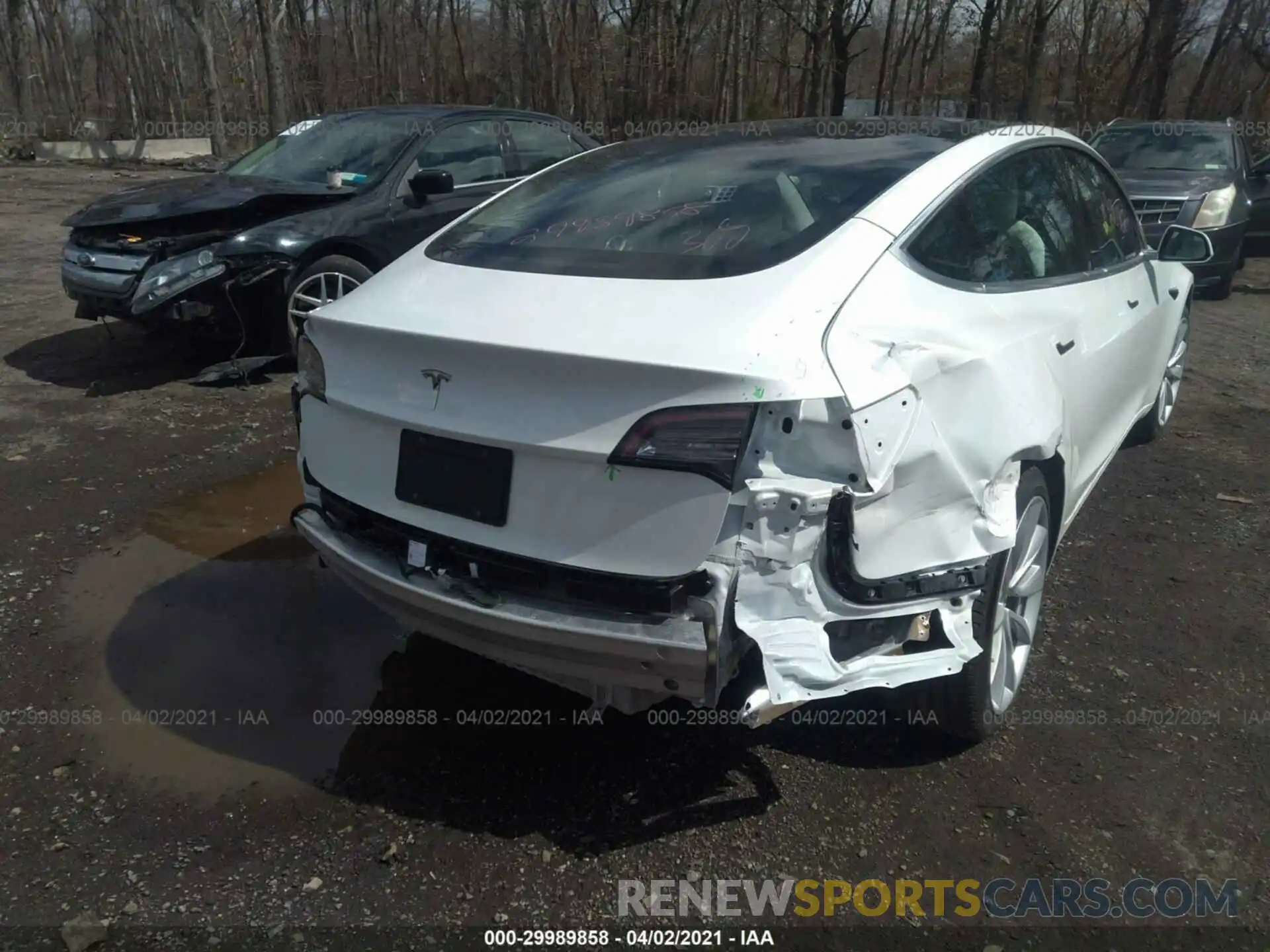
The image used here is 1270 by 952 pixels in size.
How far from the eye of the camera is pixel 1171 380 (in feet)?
18.0

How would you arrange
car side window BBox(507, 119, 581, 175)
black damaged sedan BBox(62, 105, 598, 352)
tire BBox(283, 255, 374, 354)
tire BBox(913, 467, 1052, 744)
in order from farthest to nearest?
car side window BBox(507, 119, 581, 175) < tire BBox(283, 255, 374, 354) < black damaged sedan BBox(62, 105, 598, 352) < tire BBox(913, 467, 1052, 744)

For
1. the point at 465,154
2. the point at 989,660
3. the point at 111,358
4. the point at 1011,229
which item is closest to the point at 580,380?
the point at 989,660

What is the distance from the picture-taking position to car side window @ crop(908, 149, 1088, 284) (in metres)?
2.76

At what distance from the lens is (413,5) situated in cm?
3141

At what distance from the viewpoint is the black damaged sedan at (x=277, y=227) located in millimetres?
5871

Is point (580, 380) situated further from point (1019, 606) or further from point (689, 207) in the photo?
point (1019, 606)

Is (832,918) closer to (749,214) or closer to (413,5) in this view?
(749,214)

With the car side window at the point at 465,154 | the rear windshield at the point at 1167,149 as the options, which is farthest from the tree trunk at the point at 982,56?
the car side window at the point at 465,154

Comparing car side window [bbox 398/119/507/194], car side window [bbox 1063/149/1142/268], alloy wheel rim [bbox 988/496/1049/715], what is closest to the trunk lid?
alloy wheel rim [bbox 988/496/1049/715]

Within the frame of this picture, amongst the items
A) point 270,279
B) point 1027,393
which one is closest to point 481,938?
point 1027,393

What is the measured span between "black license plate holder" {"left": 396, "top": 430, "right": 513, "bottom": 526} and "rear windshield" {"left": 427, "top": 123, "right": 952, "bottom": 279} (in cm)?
59

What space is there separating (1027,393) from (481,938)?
1.93 meters

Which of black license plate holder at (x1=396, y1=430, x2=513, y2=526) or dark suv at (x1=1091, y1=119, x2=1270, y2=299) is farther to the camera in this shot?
dark suv at (x1=1091, y1=119, x2=1270, y2=299)

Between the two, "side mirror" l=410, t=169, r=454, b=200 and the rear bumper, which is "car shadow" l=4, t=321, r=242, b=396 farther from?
the rear bumper
